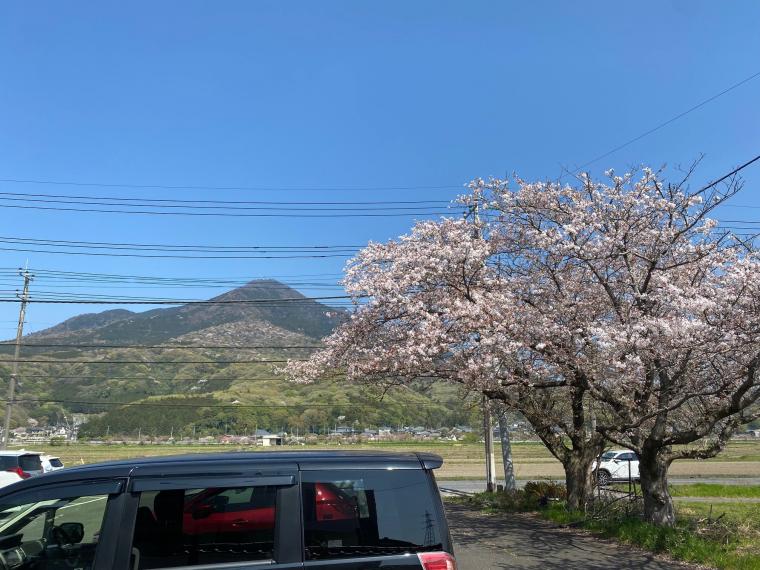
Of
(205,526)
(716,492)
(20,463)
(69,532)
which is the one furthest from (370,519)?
(716,492)

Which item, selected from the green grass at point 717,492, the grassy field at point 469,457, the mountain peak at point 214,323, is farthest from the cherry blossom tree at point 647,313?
the mountain peak at point 214,323

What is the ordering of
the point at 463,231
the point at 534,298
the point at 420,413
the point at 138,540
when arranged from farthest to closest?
the point at 420,413 → the point at 463,231 → the point at 534,298 → the point at 138,540

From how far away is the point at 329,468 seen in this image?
12.8 feet

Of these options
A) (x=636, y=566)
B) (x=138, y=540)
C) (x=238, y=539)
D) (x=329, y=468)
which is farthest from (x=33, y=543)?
(x=636, y=566)

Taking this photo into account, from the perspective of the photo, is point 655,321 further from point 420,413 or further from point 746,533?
point 420,413

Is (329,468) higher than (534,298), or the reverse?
→ (534,298)

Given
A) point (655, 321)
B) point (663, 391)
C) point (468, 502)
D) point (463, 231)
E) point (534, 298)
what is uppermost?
point (463, 231)

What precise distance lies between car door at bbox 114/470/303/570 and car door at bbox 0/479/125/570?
13 centimetres

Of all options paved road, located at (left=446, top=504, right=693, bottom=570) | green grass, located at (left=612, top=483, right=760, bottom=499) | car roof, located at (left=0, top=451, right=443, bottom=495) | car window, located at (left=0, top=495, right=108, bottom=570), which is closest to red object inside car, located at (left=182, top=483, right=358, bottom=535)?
car roof, located at (left=0, top=451, right=443, bottom=495)

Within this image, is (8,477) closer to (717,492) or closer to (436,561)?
(436,561)

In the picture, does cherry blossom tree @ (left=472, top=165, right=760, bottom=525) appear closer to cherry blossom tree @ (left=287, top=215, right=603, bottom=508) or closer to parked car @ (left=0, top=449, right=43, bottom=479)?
cherry blossom tree @ (left=287, top=215, right=603, bottom=508)

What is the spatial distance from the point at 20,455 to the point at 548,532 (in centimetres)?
1503

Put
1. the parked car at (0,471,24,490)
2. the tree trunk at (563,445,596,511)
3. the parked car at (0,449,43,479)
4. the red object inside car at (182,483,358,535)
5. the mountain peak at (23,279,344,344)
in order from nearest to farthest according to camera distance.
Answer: the red object inside car at (182,483,358,535) → the tree trunk at (563,445,596,511) → the parked car at (0,471,24,490) → the parked car at (0,449,43,479) → the mountain peak at (23,279,344,344)

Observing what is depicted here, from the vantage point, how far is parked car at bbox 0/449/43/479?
56.5ft
